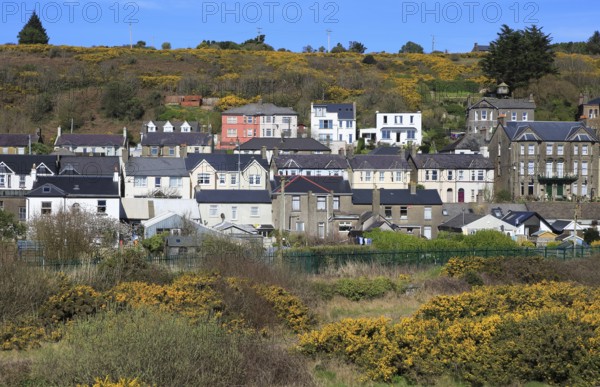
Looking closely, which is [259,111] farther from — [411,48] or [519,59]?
[411,48]

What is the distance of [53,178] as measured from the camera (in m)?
54.9

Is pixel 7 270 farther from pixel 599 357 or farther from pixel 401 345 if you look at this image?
pixel 599 357

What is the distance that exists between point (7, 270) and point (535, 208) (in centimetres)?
4564

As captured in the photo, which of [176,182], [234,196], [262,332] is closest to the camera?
[262,332]

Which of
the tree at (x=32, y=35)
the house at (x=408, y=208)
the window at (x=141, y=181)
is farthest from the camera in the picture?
the tree at (x=32, y=35)

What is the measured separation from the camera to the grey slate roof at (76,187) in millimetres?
52812

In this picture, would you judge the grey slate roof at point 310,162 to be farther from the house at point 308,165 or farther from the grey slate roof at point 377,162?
the grey slate roof at point 377,162

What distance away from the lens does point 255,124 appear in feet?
269

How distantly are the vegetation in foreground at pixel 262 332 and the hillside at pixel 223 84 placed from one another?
57620 mm

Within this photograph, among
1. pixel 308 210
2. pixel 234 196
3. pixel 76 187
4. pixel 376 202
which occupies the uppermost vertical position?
pixel 76 187

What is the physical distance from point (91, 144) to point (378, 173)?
24584 millimetres

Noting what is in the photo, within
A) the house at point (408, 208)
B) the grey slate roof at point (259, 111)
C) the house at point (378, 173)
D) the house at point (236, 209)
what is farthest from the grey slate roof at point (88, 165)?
the grey slate roof at point (259, 111)

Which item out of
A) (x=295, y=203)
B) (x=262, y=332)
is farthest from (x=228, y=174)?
(x=262, y=332)

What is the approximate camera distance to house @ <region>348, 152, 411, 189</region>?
6894 cm
